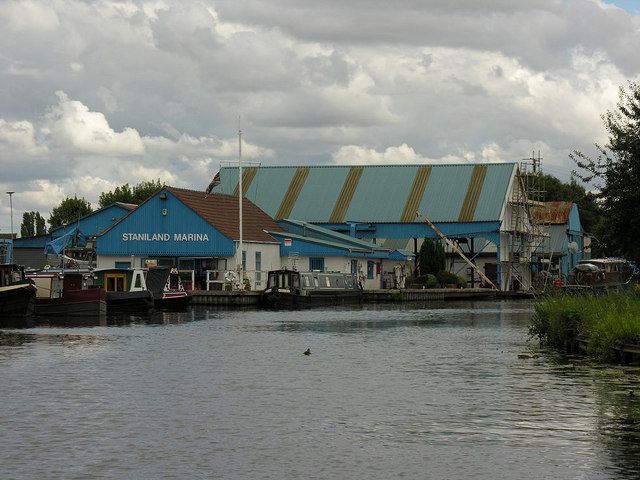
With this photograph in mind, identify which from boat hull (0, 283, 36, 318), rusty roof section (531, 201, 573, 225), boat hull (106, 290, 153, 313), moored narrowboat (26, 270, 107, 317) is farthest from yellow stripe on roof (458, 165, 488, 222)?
boat hull (0, 283, 36, 318)

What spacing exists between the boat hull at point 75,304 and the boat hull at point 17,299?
8.66 ft

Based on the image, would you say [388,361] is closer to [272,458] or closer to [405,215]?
[272,458]

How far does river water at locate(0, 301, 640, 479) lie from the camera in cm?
2003

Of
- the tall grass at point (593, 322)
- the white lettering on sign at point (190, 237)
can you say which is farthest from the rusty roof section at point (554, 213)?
the tall grass at point (593, 322)

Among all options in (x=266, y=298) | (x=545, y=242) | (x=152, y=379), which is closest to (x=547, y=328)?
(x=152, y=379)

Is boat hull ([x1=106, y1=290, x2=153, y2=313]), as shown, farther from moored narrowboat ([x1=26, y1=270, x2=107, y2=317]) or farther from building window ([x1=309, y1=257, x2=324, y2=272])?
building window ([x1=309, y1=257, x2=324, y2=272])

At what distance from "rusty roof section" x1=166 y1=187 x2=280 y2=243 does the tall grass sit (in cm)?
4650

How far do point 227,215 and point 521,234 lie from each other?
3114 centimetres

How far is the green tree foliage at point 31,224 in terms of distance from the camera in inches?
6964

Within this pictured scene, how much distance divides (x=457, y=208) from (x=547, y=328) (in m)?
61.7

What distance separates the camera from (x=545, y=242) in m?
125

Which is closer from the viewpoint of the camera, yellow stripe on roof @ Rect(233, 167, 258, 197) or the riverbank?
the riverbank

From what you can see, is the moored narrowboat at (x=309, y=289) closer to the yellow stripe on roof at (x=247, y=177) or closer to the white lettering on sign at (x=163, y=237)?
the white lettering on sign at (x=163, y=237)

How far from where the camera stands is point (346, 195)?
108625mm
